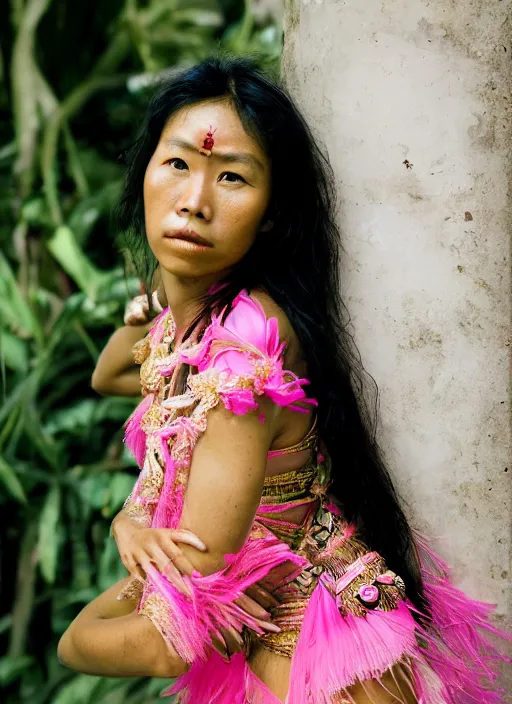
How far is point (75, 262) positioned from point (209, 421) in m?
1.47

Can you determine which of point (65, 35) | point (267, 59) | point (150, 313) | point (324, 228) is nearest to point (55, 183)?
point (65, 35)

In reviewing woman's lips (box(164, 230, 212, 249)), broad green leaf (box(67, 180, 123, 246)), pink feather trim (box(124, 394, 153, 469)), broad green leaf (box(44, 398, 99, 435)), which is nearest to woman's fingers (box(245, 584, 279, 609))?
pink feather trim (box(124, 394, 153, 469))

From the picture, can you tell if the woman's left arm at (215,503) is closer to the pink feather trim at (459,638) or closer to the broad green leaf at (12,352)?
the pink feather trim at (459,638)

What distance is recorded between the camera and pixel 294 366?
123cm

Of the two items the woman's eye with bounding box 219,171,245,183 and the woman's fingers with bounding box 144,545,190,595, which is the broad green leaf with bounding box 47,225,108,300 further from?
the woman's fingers with bounding box 144,545,190,595

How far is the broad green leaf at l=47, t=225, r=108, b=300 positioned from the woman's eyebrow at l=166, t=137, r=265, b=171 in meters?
1.30

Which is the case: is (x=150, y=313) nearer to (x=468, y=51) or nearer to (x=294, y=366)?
(x=294, y=366)

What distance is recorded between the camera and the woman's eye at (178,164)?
122 centimetres

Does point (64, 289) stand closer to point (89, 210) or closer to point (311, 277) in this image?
point (89, 210)

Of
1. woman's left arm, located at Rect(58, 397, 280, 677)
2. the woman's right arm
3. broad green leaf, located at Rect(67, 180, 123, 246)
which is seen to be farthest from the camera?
broad green leaf, located at Rect(67, 180, 123, 246)

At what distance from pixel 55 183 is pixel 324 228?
1448mm

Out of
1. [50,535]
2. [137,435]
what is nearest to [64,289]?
[50,535]

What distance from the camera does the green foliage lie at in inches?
96.0

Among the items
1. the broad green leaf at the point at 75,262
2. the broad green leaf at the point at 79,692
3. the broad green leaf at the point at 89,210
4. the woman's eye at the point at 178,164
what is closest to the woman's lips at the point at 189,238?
the woman's eye at the point at 178,164
